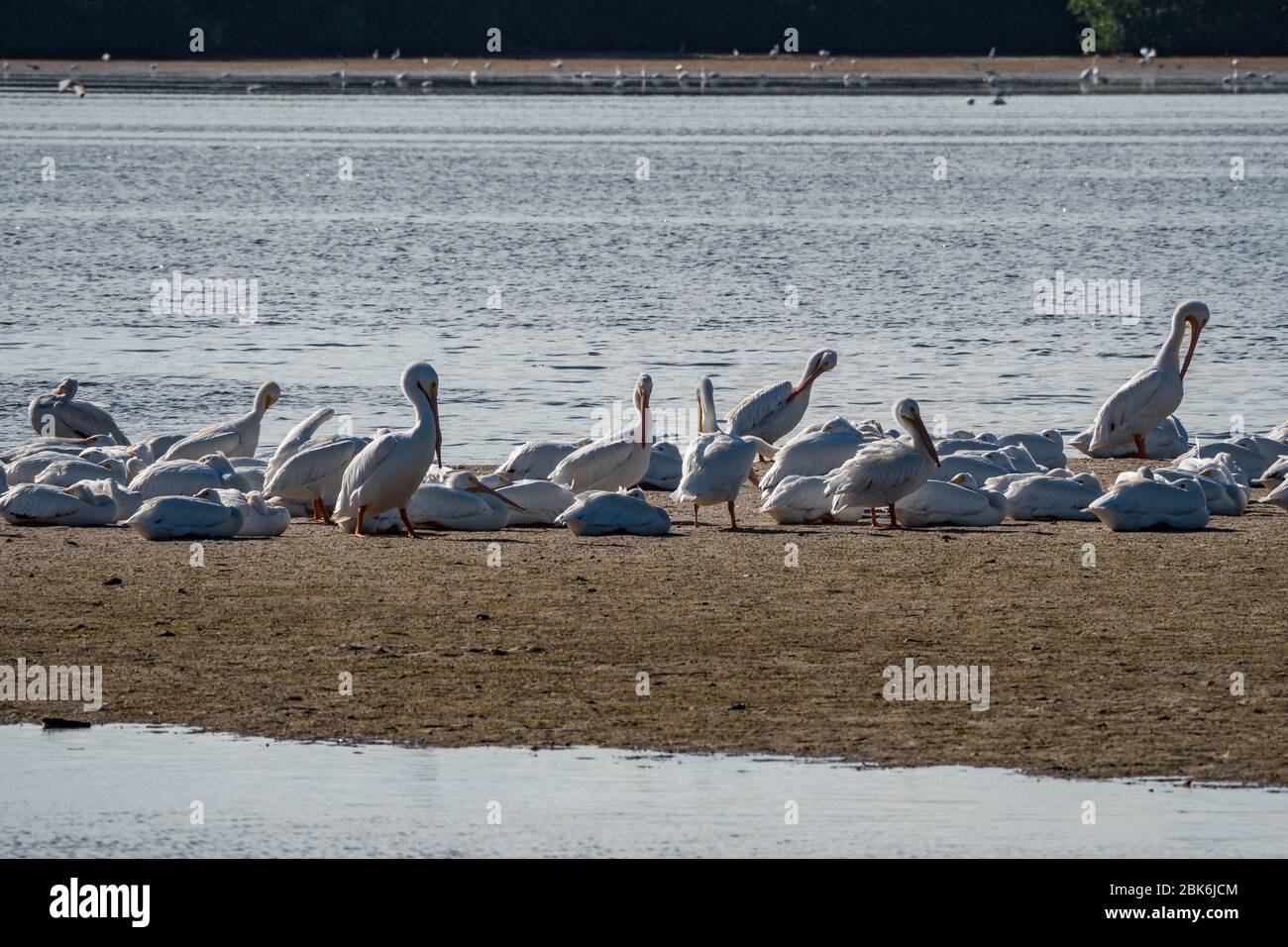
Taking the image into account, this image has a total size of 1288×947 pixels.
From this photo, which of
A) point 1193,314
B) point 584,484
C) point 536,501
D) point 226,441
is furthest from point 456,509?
point 1193,314

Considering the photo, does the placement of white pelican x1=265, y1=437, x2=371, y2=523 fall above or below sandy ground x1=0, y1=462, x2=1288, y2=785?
above

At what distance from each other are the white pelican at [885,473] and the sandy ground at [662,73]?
281 feet

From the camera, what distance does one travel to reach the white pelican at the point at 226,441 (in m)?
13.7

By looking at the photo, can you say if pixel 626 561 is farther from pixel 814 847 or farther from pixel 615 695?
pixel 814 847

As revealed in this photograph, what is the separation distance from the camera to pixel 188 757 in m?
7.49

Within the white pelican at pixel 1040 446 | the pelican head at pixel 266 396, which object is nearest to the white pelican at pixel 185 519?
the pelican head at pixel 266 396

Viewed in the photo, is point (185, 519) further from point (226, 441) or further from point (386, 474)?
point (226, 441)

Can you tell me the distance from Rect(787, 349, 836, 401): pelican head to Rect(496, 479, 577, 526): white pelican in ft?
9.85

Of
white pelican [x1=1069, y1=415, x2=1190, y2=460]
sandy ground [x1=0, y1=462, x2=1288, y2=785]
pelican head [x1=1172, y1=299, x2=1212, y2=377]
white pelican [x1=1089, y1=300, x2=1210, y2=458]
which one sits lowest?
sandy ground [x1=0, y1=462, x2=1288, y2=785]

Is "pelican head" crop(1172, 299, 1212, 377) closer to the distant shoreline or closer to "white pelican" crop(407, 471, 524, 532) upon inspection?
"white pelican" crop(407, 471, 524, 532)

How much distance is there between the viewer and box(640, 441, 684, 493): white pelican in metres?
13.5

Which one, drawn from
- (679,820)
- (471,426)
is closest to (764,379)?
(471,426)

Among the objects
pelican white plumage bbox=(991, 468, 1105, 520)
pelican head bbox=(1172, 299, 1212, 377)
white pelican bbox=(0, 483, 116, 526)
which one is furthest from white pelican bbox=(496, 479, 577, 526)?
pelican head bbox=(1172, 299, 1212, 377)

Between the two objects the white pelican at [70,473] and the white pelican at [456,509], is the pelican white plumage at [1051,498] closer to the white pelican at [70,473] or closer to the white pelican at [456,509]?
the white pelican at [456,509]
